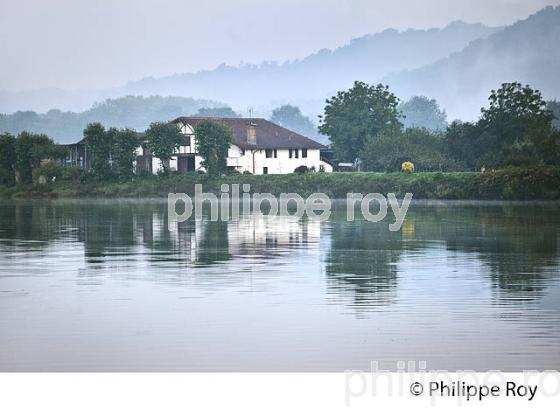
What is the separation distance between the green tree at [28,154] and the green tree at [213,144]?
15.0 ft

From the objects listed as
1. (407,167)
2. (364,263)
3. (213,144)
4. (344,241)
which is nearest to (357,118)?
(213,144)

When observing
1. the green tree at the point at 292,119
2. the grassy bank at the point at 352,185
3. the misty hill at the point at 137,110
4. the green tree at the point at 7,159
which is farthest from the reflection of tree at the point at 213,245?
the green tree at the point at 292,119

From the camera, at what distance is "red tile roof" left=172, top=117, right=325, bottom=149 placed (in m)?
36.7

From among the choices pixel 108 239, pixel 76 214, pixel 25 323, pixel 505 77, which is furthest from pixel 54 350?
pixel 505 77

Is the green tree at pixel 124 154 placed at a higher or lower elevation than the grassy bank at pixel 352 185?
higher

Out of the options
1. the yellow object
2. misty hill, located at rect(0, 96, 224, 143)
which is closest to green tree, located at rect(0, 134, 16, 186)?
the yellow object

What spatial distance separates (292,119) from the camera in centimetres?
9450

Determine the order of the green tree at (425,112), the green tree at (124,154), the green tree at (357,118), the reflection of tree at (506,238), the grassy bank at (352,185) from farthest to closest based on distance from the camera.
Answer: the green tree at (425,112) → the green tree at (357,118) → the green tree at (124,154) → the grassy bank at (352,185) → the reflection of tree at (506,238)

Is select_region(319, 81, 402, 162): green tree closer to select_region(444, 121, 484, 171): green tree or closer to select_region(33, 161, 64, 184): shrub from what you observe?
select_region(444, 121, 484, 171): green tree

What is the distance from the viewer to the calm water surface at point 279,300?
21.4ft

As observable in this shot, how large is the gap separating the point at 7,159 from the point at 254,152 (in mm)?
7737

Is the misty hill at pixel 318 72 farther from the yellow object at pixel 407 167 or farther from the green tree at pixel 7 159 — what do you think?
the green tree at pixel 7 159

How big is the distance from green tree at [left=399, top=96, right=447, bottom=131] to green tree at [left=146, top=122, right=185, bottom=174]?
44.4 meters
